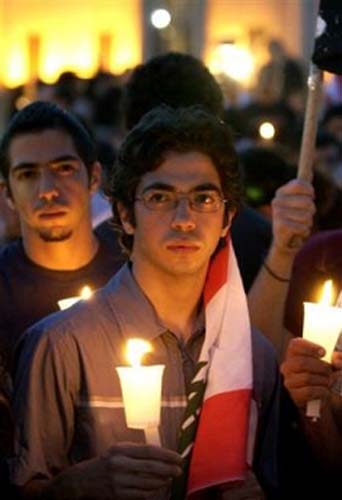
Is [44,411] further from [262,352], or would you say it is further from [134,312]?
[262,352]

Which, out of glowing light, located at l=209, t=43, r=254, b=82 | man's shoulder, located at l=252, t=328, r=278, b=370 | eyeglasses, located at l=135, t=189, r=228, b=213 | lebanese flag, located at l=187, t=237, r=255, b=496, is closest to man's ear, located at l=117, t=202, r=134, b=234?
eyeglasses, located at l=135, t=189, r=228, b=213

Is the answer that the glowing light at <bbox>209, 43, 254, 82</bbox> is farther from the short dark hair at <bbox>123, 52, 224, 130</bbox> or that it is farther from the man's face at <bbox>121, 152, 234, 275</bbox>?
the man's face at <bbox>121, 152, 234, 275</bbox>

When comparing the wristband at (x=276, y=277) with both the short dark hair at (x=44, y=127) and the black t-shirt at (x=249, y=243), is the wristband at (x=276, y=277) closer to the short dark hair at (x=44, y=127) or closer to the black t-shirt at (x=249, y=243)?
the black t-shirt at (x=249, y=243)

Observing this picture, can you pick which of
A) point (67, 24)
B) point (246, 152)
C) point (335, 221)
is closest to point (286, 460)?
point (335, 221)

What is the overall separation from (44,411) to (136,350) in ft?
1.06

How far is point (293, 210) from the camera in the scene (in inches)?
195

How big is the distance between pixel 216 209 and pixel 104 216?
6.19ft

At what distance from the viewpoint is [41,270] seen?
548cm

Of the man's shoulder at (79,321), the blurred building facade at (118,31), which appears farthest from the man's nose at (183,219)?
the blurred building facade at (118,31)

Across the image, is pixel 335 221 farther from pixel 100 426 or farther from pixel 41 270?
pixel 100 426

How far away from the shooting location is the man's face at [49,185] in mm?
5441

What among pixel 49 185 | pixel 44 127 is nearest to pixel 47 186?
pixel 49 185

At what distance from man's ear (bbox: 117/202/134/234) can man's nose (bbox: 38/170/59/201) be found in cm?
84

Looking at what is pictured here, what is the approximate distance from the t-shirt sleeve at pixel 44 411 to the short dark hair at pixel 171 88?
1.82m
